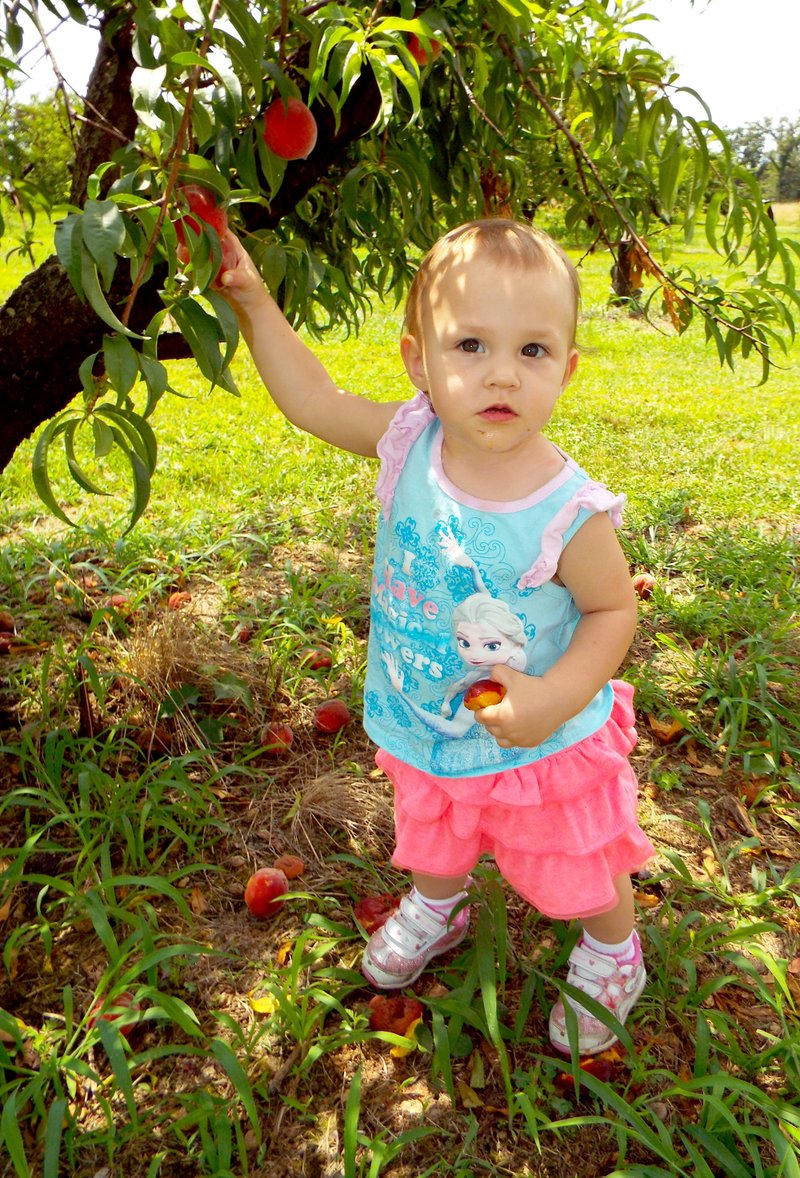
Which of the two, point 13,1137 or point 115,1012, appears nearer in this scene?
point 13,1137

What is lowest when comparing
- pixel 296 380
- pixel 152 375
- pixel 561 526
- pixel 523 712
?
pixel 523 712

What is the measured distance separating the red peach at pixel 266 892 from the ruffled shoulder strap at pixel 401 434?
76 centimetres

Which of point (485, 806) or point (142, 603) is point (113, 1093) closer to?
point (485, 806)

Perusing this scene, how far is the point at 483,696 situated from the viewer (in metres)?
1.18

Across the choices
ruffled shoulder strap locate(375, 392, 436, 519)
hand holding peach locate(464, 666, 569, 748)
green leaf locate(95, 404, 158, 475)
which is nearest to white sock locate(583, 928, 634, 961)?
hand holding peach locate(464, 666, 569, 748)

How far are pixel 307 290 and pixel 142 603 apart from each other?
138 centimetres

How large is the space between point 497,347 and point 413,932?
951mm

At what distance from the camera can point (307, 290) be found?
4.54ft

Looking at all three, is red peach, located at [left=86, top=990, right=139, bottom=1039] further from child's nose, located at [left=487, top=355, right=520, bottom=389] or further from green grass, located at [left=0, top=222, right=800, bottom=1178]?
child's nose, located at [left=487, top=355, right=520, bottom=389]

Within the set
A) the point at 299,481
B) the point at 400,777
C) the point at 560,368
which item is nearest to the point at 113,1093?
the point at 400,777

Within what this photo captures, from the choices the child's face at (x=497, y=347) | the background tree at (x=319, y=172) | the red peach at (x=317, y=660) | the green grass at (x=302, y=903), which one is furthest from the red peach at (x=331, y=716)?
the child's face at (x=497, y=347)

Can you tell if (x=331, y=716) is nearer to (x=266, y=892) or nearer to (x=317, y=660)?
(x=317, y=660)

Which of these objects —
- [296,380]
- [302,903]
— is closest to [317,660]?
[302,903]

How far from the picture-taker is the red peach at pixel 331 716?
2115mm
